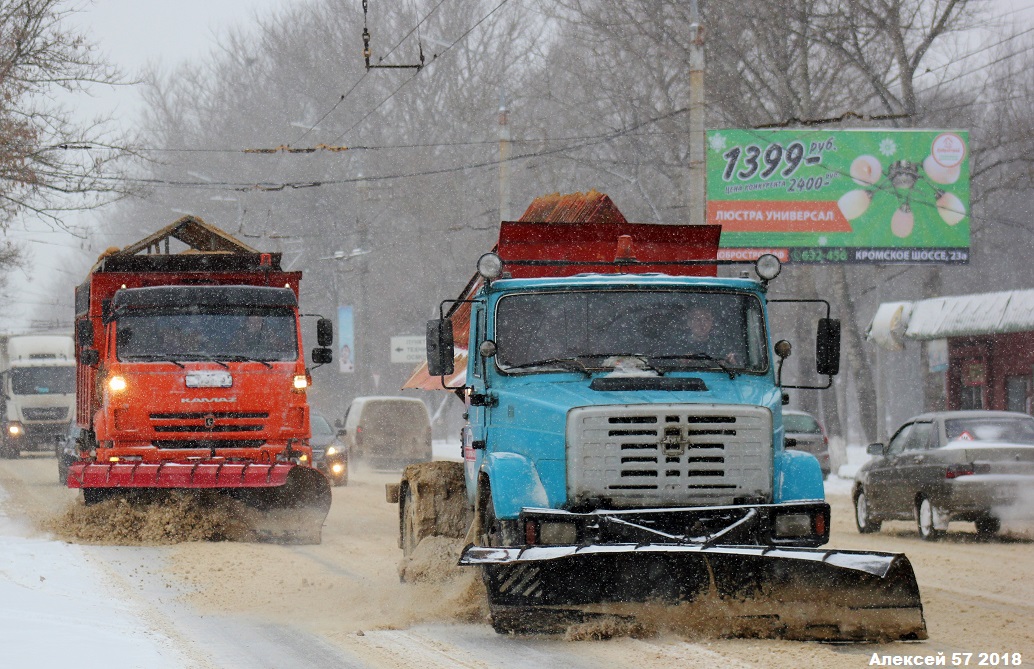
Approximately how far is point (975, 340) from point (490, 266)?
87.9 feet

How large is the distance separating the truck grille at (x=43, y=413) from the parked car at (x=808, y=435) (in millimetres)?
23485

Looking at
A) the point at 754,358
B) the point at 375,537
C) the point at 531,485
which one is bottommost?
the point at 375,537

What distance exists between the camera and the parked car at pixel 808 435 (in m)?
28.4

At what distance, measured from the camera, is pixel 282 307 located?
17.3 m

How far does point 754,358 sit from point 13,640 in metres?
5.02

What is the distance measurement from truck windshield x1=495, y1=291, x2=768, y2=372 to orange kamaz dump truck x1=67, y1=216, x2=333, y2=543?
6.33m

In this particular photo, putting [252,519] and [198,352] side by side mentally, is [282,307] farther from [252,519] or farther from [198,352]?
[252,519]

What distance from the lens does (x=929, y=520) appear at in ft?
55.3

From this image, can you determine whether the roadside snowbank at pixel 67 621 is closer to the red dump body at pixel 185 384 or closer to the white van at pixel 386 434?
the red dump body at pixel 185 384

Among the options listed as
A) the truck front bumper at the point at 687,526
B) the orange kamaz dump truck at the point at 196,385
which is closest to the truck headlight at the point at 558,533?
the truck front bumper at the point at 687,526

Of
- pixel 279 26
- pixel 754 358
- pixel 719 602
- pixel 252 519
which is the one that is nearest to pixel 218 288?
pixel 252 519

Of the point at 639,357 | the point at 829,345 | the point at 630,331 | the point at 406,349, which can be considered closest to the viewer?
the point at 639,357

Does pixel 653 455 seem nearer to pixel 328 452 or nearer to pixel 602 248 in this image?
pixel 602 248

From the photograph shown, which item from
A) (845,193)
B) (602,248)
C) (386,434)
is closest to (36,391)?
(386,434)
